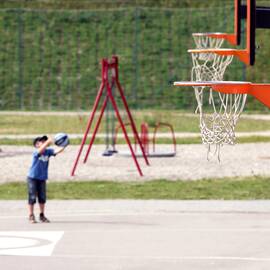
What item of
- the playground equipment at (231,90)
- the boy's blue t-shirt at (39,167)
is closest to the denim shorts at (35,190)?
the boy's blue t-shirt at (39,167)

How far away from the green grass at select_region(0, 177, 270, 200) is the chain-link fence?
3260 centimetres

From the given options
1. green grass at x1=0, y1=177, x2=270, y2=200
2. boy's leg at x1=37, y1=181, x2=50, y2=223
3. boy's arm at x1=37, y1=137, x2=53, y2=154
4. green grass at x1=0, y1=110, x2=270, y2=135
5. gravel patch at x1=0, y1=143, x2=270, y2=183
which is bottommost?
green grass at x1=0, y1=110, x2=270, y2=135

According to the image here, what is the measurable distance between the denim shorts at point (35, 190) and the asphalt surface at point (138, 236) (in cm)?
43

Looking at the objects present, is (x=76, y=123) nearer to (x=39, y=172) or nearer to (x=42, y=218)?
(x=42, y=218)

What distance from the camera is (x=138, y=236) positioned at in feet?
63.5

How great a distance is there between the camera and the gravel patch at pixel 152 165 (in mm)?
28297

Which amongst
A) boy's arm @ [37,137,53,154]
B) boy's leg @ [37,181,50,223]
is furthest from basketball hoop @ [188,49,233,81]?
boy's leg @ [37,181,50,223]

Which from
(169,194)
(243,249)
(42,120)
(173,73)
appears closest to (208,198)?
(169,194)

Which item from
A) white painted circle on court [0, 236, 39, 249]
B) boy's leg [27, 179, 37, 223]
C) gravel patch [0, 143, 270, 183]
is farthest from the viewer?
gravel patch [0, 143, 270, 183]

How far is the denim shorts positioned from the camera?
2059cm

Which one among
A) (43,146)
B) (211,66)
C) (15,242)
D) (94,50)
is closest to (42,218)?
(43,146)

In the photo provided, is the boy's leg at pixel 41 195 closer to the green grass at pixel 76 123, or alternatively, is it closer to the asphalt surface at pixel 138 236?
the asphalt surface at pixel 138 236

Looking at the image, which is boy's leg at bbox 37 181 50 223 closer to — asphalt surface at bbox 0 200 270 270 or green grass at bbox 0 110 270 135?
asphalt surface at bbox 0 200 270 270

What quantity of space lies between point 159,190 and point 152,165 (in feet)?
16.9
